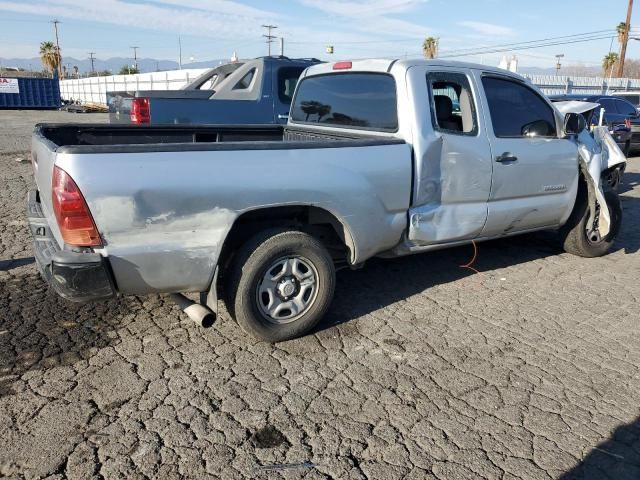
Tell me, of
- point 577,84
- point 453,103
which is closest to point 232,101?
point 453,103

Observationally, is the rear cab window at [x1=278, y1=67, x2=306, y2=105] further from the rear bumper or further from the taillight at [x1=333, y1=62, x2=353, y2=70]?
the rear bumper

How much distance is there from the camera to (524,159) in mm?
4898

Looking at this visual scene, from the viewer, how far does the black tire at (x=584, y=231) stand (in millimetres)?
5762

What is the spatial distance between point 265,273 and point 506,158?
2.43 metres

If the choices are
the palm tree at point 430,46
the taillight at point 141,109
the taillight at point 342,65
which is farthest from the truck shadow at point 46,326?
the palm tree at point 430,46

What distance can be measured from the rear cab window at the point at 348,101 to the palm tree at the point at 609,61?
6090 centimetres

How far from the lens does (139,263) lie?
3244 millimetres

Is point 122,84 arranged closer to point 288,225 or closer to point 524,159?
point 524,159

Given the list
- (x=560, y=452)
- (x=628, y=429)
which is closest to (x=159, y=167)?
(x=560, y=452)

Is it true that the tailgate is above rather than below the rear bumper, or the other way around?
above

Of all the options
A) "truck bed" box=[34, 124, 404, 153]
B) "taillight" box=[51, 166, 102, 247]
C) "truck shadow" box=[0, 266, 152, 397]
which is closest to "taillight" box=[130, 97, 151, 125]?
"truck bed" box=[34, 124, 404, 153]

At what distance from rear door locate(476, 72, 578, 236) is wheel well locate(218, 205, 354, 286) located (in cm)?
149

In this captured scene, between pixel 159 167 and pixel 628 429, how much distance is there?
2998mm

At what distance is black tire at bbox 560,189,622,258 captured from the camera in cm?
576
